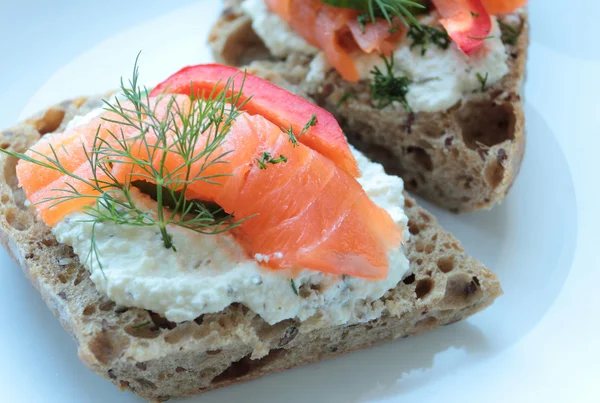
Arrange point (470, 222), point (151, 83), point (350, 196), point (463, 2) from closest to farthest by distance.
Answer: point (350, 196)
point (463, 2)
point (470, 222)
point (151, 83)

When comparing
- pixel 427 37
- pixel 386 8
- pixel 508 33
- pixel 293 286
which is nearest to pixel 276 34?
pixel 386 8

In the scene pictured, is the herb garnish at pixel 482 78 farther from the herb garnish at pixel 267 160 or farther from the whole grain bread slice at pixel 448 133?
the herb garnish at pixel 267 160

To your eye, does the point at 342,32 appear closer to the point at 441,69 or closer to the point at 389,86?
the point at 389,86

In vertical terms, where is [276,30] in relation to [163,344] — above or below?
above

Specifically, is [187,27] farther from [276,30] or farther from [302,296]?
[302,296]


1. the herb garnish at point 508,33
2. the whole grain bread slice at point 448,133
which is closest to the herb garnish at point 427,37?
the whole grain bread slice at point 448,133

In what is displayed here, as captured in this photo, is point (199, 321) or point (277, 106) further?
point (277, 106)

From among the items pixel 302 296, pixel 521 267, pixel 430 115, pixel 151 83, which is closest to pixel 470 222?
pixel 521 267
